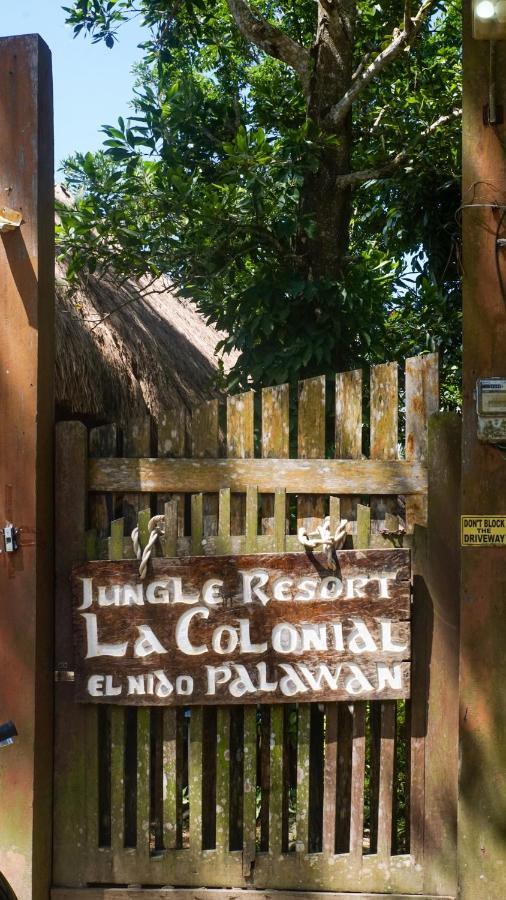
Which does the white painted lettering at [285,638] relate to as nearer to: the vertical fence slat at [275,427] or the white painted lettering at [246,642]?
the white painted lettering at [246,642]

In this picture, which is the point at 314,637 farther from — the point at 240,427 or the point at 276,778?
the point at 240,427

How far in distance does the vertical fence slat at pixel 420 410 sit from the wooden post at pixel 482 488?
158 mm

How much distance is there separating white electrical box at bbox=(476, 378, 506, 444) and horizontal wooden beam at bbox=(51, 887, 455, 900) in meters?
1.67

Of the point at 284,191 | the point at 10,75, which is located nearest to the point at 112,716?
the point at 10,75

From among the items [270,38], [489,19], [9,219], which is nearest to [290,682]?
[9,219]

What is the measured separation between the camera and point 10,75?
3137 mm

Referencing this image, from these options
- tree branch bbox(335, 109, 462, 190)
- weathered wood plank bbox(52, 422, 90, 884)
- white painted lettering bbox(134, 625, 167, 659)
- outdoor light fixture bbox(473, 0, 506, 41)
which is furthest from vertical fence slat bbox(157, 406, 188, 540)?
tree branch bbox(335, 109, 462, 190)

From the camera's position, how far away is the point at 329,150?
5.14m

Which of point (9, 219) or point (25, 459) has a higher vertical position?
point (9, 219)

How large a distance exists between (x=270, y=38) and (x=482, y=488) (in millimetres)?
3604

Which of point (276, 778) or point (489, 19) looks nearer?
point (489, 19)

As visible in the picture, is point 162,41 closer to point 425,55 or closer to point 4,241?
point 425,55

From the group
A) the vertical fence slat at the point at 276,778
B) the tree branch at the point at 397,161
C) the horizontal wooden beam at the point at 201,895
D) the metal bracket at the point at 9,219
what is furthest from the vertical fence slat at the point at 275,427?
the tree branch at the point at 397,161

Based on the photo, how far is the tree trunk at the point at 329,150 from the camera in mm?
5137
